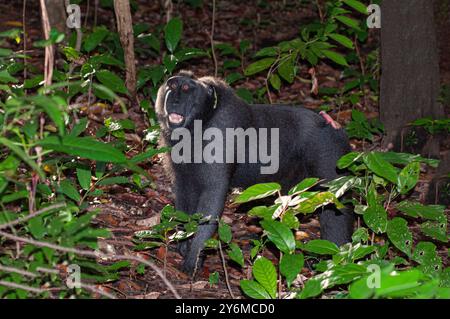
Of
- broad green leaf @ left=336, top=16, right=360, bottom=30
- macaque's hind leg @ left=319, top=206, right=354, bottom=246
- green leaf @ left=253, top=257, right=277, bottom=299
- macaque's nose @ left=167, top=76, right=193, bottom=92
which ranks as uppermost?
broad green leaf @ left=336, top=16, right=360, bottom=30

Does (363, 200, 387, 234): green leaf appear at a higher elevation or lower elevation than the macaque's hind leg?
higher

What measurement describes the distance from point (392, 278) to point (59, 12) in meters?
6.65

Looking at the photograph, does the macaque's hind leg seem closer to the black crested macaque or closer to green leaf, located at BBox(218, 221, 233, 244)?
the black crested macaque

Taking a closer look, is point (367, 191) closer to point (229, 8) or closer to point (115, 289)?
point (115, 289)

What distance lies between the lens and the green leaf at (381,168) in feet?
15.8

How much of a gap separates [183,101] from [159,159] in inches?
66.1

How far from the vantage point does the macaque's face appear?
253 inches

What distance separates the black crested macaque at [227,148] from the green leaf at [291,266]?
69.7 inches

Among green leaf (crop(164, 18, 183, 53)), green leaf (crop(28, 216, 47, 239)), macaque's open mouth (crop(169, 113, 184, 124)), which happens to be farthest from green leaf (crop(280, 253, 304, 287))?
green leaf (crop(164, 18, 183, 53))

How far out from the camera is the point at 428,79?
8531mm

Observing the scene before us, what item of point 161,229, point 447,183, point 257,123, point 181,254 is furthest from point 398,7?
point 161,229

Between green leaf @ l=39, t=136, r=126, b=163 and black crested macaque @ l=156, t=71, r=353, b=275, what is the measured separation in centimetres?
244

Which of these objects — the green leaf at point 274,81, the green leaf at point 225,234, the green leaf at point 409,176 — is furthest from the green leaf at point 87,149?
the green leaf at point 274,81
